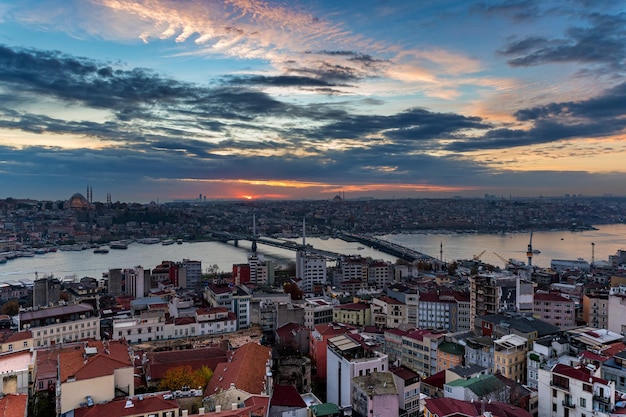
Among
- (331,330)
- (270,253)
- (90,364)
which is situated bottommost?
(270,253)

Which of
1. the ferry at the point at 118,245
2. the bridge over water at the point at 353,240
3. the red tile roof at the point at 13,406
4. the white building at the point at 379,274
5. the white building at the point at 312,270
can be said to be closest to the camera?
the red tile roof at the point at 13,406

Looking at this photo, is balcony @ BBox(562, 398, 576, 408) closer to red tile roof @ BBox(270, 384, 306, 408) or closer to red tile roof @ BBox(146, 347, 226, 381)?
red tile roof @ BBox(270, 384, 306, 408)

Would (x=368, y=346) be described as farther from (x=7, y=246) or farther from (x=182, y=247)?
(x=7, y=246)

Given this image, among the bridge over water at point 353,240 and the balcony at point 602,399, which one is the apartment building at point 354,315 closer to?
the balcony at point 602,399

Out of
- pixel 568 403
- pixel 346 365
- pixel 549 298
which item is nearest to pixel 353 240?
pixel 549 298

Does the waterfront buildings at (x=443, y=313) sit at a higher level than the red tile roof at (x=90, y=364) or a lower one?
lower

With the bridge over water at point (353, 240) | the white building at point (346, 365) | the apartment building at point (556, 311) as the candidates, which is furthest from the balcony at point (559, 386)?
the bridge over water at point (353, 240)

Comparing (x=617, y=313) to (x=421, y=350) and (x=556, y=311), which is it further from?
(x=421, y=350)
